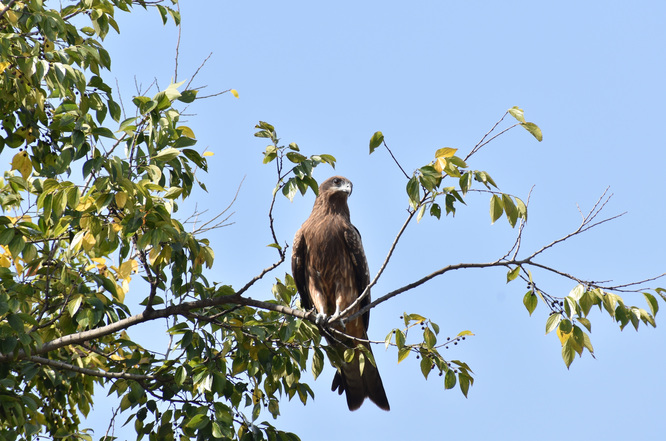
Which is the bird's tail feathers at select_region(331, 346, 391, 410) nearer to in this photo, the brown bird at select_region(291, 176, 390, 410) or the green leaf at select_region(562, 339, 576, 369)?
the brown bird at select_region(291, 176, 390, 410)

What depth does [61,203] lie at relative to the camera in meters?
3.31

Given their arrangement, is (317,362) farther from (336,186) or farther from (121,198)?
(336,186)

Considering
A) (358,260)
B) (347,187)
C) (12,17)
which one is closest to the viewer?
(12,17)

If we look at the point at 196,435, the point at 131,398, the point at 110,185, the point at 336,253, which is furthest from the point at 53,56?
the point at 336,253

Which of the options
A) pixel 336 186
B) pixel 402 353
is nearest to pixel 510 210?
pixel 402 353

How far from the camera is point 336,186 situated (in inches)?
264

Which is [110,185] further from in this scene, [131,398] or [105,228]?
[131,398]

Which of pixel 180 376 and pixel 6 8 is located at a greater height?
pixel 6 8

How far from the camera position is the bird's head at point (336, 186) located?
21.6 feet

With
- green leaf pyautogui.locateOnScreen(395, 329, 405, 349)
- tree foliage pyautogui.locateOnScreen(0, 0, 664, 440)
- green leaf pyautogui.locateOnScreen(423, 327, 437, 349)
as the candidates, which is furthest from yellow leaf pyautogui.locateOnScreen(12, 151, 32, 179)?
green leaf pyautogui.locateOnScreen(423, 327, 437, 349)

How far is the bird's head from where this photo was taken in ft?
21.6

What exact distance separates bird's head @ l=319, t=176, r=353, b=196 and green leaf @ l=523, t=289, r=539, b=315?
10.5 feet

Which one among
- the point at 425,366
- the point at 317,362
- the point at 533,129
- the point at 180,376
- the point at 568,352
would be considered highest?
the point at 533,129

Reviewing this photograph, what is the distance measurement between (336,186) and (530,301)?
133 inches
